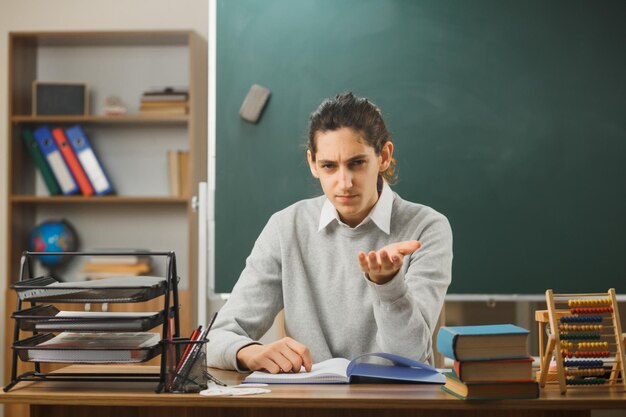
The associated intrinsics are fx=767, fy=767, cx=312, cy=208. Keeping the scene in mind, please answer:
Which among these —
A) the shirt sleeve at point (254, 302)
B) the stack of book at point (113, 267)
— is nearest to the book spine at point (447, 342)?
the shirt sleeve at point (254, 302)

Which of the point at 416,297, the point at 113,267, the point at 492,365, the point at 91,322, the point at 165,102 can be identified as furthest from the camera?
the point at 165,102

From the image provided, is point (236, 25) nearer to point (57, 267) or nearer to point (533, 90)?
point (533, 90)

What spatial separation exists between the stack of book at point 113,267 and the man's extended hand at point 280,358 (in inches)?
83.6

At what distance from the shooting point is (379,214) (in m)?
2.18

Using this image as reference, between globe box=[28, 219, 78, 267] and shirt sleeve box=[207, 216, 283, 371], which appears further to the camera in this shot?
globe box=[28, 219, 78, 267]

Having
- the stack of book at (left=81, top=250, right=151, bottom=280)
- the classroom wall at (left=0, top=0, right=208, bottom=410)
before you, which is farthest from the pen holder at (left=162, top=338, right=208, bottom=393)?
the classroom wall at (left=0, top=0, right=208, bottom=410)

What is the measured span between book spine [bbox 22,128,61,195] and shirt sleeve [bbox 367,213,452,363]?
7.81 feet

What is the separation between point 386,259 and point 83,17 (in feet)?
10.6

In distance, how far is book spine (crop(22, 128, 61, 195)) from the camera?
12.8 feet

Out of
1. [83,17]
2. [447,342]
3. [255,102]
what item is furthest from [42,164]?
[447,342]

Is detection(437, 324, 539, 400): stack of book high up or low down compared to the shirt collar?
down

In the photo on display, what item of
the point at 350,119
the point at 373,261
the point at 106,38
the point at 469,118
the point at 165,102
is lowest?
the point at 373,261

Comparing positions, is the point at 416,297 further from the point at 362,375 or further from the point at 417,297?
the point at 362,375

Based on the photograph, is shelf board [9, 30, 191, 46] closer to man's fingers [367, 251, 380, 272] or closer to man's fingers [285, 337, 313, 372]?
man's fingers [285, 337, 313, 372]
